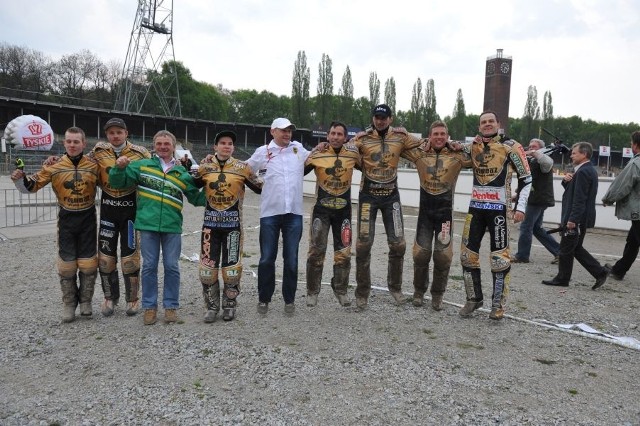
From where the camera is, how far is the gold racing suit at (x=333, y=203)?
5.43 m

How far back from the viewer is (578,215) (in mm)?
6738

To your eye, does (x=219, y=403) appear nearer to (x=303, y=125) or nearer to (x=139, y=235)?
(x=139, y=235)

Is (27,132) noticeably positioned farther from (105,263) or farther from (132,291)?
(132,291)

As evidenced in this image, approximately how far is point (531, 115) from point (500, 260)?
274ft

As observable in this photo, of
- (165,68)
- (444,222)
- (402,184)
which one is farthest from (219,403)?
(165,68)

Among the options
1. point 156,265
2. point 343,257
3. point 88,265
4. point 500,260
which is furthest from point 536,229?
point 88,265

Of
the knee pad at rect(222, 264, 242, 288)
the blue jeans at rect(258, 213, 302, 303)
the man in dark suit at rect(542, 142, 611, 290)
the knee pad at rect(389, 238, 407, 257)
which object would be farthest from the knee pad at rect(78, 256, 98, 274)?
the man in dark suit at rect(542, 142, 611, 290)

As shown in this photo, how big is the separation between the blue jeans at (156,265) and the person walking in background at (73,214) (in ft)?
2.46

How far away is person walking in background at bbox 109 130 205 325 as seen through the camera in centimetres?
489

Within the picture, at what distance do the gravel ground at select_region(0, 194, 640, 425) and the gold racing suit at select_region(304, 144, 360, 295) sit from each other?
0.66 metres

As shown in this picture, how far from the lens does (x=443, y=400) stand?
11.4ft

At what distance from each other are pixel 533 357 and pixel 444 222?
1764 mm

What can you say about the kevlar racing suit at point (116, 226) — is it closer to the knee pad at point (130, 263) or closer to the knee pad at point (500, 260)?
the knee pad at point (130, 263)

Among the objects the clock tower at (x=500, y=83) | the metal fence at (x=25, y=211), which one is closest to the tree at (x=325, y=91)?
the clock tower at (x=500, y=83)
